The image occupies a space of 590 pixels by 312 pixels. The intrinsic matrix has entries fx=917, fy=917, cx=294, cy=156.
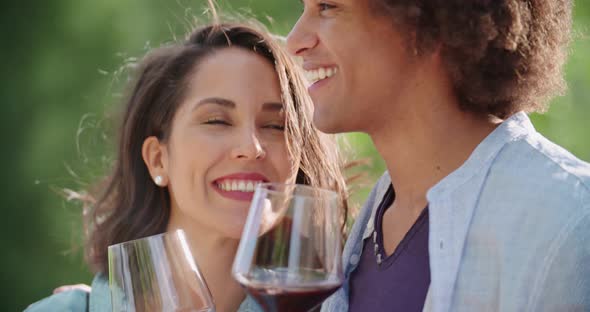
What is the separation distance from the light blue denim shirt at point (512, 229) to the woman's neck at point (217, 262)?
1.17 m

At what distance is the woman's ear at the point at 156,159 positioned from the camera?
337 centimetres

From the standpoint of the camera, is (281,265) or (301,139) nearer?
(281,265)

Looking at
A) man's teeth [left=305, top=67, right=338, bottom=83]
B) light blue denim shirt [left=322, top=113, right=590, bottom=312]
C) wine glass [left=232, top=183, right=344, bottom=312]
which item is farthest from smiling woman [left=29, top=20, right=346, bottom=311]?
wine glass [left=232, top=183, right=344, bottom=312]

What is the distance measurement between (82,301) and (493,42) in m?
1.81

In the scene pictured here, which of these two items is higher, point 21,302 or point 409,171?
point 409,171

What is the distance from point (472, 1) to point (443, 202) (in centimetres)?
52

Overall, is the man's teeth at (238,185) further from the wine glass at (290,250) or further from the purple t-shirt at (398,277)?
the wine glass at (290,250)

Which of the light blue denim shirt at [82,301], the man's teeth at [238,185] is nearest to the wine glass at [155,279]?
the man's teeth at [238,185]

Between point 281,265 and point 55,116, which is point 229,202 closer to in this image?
point 281,265

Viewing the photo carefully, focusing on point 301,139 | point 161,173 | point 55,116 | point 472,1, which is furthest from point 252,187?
point 55,116

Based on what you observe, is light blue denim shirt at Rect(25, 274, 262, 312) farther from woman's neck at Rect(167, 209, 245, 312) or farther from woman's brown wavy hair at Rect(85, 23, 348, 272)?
woman's neck at Rect(167, 209, 245, 312)

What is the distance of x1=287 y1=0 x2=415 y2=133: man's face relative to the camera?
241cm

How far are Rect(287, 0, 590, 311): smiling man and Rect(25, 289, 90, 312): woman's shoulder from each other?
117 cm

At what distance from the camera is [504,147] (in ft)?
7.17
